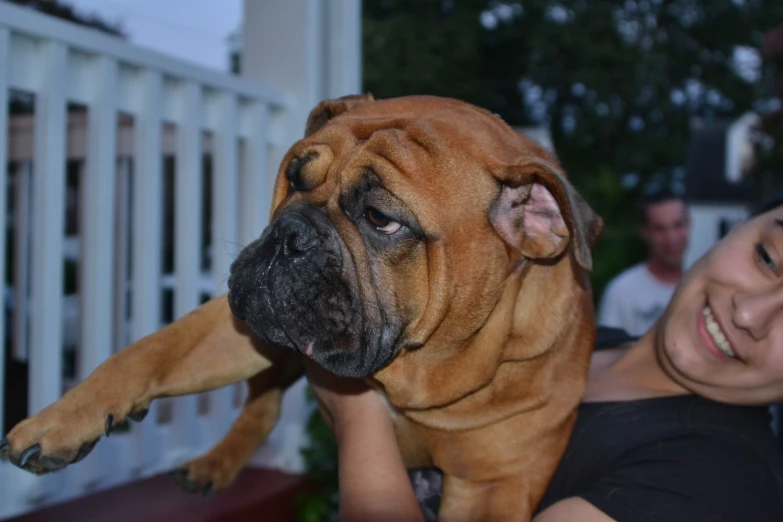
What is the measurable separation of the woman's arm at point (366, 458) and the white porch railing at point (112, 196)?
102 cm

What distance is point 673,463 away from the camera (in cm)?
219

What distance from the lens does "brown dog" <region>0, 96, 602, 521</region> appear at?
2145 millimetres

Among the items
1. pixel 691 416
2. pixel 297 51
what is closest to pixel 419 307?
pixel 691 416

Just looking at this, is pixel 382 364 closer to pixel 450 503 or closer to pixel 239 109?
pixel 450 503

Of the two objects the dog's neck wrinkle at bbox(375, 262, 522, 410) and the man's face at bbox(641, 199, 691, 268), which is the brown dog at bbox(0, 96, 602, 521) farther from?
the man's face at bbox(641, 199, 691, 268)

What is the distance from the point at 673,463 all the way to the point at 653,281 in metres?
4.66

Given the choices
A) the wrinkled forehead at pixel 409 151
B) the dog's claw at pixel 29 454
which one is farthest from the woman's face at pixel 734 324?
the dog's claw at pixel 29 454

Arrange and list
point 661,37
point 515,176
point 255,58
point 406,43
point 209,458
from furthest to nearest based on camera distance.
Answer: point 661,37
point 406,43
point 255,58
point 209,458
point 515,176

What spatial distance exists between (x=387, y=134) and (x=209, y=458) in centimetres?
148

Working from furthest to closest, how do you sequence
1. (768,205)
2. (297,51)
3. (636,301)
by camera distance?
1. (636,301)
2. (297,51)
3. (768,205)

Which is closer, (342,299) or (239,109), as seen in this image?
(342,299)

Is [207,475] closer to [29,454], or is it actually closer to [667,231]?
[29,454]

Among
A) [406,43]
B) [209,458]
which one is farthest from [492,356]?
[406,43]

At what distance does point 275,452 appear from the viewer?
4207mm
